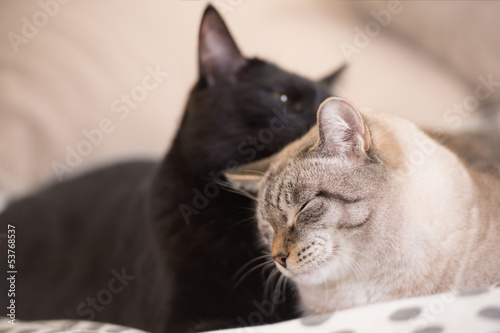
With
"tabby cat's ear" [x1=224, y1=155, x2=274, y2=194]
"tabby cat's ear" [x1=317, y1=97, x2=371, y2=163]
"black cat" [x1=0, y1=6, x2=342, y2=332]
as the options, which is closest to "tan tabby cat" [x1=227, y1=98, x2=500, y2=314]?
"tabby cat's ear" [x1=317, y1=97, x2=371, y2=163]

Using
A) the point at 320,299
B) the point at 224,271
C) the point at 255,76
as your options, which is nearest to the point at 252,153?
the point at 255,76

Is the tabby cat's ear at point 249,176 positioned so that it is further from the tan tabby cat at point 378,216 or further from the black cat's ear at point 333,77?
the black cat's ear at point 333,77

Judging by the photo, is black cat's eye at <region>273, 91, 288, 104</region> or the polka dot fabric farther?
black cat's eye at <region>273, 91, 288, 104</region>

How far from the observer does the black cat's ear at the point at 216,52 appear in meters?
1.14

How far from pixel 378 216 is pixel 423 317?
0.67ft

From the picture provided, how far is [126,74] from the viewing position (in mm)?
1455

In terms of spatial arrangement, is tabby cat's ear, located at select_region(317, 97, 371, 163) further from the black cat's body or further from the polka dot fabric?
the black cat's body

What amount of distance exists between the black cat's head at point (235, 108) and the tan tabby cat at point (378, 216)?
0.26m

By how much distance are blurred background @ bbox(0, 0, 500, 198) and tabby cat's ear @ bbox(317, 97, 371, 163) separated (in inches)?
16.3

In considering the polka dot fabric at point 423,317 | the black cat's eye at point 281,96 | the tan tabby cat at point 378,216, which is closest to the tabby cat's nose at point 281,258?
the tan tabby cat at point 378,216

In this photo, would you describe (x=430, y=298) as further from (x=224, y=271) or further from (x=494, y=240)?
(x=224, y=271)

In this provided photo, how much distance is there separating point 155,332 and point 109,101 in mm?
831

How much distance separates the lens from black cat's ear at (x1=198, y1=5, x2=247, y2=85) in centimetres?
114

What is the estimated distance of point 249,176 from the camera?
1.01 meters
